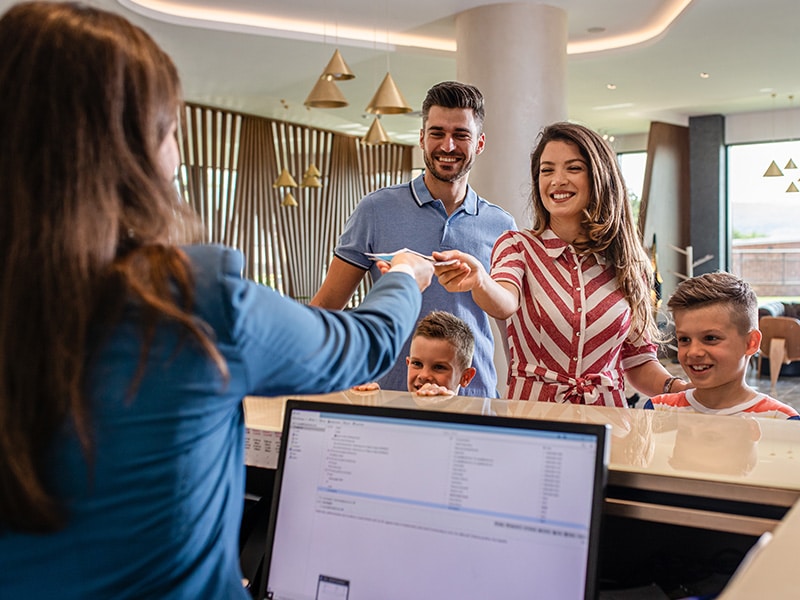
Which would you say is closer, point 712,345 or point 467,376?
point 712,345

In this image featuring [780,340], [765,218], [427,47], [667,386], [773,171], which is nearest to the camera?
[667,386]

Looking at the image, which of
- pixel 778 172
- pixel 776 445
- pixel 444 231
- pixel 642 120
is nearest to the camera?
pixel 776 445

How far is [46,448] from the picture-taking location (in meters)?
0.73

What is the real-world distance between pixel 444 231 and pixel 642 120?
11.0 m

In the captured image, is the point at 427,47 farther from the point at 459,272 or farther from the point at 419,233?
the point at 459,272

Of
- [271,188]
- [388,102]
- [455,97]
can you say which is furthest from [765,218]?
[455,97]

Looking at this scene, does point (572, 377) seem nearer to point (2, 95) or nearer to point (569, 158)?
point (569, 158)

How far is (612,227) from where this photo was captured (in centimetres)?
198

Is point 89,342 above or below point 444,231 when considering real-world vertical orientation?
below

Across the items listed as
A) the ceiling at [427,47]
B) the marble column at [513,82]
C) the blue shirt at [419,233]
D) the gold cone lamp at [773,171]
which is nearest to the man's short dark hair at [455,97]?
the blue shirt at [419,233]

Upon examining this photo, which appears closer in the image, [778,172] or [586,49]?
[586,49]

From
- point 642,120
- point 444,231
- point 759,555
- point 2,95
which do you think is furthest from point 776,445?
point 642,120

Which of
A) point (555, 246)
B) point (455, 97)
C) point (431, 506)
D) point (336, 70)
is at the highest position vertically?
point (336, 70)

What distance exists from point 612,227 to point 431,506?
1133mm
